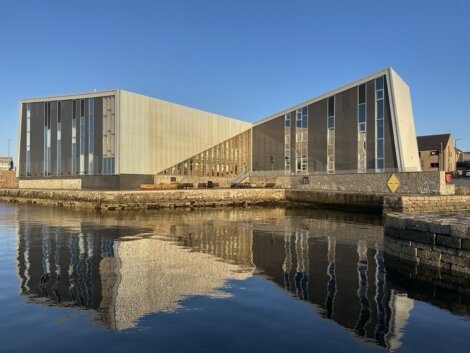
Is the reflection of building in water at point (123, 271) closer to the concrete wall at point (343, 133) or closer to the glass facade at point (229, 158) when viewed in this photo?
the concrete wall at point (343, 133)

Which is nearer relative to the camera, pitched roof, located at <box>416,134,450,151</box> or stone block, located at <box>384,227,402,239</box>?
stone block, located at <box>384,227,402,239</box>

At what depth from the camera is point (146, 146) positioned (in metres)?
53.3

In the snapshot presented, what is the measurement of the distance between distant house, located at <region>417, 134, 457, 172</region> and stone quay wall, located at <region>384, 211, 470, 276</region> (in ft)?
276

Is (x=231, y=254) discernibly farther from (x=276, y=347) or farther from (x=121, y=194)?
(x=121, y=194)

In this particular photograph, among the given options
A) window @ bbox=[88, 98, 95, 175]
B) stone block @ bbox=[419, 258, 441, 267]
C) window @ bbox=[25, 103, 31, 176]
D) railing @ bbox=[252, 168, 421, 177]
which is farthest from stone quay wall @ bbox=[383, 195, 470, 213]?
window @ bbox=[25, 103, 31, 176]

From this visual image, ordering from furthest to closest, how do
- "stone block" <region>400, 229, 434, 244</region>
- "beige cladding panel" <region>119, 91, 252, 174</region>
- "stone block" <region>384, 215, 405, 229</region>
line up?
"beige cladding panel" <region>119, 91, 252, 174</region> → "stone block" <region>384, 215, 405, 229</region> → "stone block" <region>400, 229, 434, 244</region>

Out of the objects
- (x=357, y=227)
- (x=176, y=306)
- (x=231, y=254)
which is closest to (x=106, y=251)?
(x=231, y=254)

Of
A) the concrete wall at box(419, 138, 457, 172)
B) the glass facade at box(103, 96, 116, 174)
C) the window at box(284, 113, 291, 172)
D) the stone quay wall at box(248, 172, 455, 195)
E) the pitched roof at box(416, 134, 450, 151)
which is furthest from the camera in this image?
the pitched roof at box(416, 134, 450, 151)

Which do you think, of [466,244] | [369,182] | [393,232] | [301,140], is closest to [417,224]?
[393,232]

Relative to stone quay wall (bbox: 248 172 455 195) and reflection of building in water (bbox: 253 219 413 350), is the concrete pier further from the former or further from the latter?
reflection of building in water (bbox: 253 219 413 350)

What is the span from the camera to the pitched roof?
9138 centimetres

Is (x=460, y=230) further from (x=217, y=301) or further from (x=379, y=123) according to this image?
(x=379, y=123)

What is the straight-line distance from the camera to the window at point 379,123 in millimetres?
42438

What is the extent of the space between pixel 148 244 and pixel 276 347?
11.8 metres
